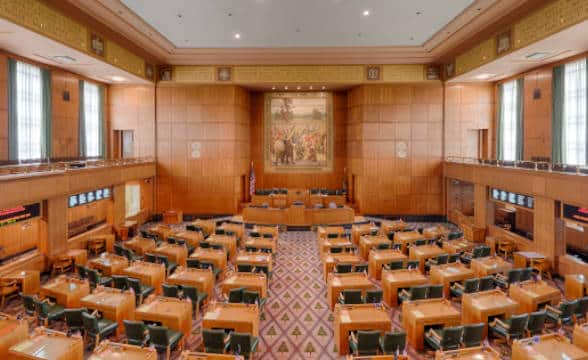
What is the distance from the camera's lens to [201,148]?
1941 cm

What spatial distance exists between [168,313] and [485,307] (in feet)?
20.5

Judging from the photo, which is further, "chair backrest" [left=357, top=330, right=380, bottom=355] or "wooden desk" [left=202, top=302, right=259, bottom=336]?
"wooden desk" [left=202, top=302, right=259, bottom=336]

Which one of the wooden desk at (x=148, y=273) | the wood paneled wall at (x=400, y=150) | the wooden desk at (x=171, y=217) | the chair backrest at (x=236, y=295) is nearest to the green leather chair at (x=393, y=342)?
the chair backrest at (x=236, y=295)

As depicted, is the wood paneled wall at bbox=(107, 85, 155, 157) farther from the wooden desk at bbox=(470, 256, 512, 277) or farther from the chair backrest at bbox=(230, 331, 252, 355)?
the wooden desk at bbox=(470, 256, 512, 277)

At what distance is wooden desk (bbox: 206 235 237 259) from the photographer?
Result: 12147 mm

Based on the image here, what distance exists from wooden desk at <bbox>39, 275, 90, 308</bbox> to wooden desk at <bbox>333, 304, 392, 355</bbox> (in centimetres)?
568

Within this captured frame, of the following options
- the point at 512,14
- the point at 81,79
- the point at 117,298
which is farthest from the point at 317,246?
the point at 81,79

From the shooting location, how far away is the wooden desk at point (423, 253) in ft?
35.7

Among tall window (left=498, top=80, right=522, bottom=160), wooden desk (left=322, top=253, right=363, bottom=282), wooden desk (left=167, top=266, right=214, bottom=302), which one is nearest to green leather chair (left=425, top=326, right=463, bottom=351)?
wooden desk (left=322, top=253, right=363, bottom=282)

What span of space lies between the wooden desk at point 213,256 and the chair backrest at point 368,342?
17.6 ft

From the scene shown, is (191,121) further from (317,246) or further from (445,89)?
(445,89)

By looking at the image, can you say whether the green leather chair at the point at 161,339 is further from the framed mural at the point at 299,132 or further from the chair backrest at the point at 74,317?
the framed mural at the point at 299,132

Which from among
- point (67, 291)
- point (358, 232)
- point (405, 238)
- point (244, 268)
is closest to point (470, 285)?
point (405, 238)

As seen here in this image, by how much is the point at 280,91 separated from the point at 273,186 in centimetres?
563
